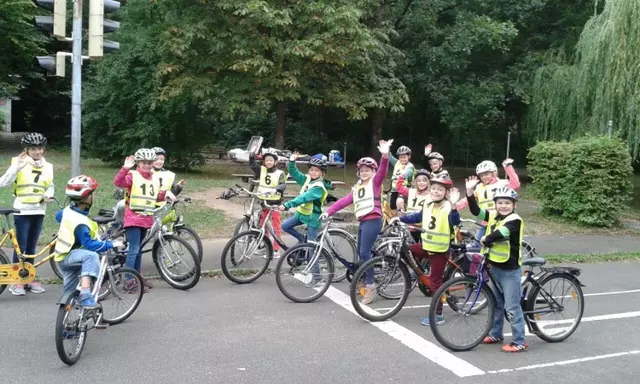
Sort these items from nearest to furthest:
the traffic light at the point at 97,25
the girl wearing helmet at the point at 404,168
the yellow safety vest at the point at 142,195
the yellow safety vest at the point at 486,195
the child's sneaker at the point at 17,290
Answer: the child's sneaker at the point at 17,290 < the yellow safety vest at the point at 142,195 < the yellow safety vest at the point at 486,195 < the traffic light at the point at 97,25 < the girl wearing helmet at the point at 404,168

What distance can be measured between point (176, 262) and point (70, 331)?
2743 mm

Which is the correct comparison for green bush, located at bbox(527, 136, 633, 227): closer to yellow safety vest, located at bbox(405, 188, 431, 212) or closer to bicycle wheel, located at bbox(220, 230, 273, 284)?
yellow safety vest, located at bbox(405, 188, 431, 212)

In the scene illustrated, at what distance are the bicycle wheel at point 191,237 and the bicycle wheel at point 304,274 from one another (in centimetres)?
131

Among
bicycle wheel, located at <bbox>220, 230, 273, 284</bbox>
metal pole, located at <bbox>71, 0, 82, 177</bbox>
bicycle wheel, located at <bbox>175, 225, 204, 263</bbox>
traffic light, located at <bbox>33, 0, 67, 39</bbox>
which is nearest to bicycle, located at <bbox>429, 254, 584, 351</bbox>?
bicycle wheel, located at <bbox>220, 230, 273, 284</bbox>

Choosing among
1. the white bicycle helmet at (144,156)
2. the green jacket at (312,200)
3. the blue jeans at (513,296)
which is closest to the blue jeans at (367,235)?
the green jacket at (312,200)

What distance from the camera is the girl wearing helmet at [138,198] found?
7.36 meters

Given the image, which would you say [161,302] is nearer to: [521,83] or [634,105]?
[634,105]

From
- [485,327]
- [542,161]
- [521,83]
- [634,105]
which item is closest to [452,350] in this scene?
[485,327]

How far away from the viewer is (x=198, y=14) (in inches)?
807

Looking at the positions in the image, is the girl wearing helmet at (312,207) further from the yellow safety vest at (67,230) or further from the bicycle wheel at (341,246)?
the yellow safety vest at (67,230)

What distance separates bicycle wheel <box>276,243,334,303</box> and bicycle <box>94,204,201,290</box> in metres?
1.15

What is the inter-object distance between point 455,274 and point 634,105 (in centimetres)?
1217

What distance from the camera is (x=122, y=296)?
6.36 m

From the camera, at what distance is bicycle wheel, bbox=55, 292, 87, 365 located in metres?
4.96
